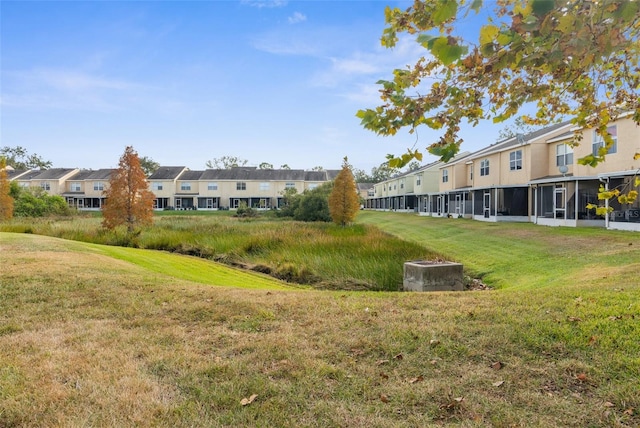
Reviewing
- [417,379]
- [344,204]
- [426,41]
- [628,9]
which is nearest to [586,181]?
[344,204]

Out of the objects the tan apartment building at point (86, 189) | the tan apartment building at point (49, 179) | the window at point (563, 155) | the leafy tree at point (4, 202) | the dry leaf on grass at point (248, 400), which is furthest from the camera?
the tan apartment building at point (86, 189)

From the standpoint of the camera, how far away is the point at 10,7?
9.10 m

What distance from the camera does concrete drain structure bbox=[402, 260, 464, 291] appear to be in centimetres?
1074

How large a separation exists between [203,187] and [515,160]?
51835 mm

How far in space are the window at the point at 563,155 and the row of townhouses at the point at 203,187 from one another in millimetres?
44034

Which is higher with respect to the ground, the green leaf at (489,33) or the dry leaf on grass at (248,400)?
the green leaf at (489,33)

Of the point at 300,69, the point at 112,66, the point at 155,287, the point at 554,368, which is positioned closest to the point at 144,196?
the point at 112,66

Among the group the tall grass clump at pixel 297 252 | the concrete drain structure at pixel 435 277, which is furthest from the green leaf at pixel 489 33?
the tall grass clump at pixel 297 252

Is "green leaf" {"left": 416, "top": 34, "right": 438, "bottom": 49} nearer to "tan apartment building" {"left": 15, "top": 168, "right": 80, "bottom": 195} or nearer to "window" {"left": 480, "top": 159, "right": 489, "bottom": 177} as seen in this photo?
"window" {"left": 480, "top": 159, "right": 489, "bottom": 177}

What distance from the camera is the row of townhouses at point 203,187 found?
226 ft

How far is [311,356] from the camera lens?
14.3ft

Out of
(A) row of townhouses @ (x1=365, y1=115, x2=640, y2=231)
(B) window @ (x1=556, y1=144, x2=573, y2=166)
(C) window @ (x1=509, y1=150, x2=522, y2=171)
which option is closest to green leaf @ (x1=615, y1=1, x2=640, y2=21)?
(A) row of townhouses @ (x1=365, y1=115, x2=640, y2=231)

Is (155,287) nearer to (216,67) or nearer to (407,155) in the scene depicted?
(407,155)

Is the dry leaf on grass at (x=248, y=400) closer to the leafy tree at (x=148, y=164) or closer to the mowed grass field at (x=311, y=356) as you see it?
the mowed grass field at (x=311, y=356)
